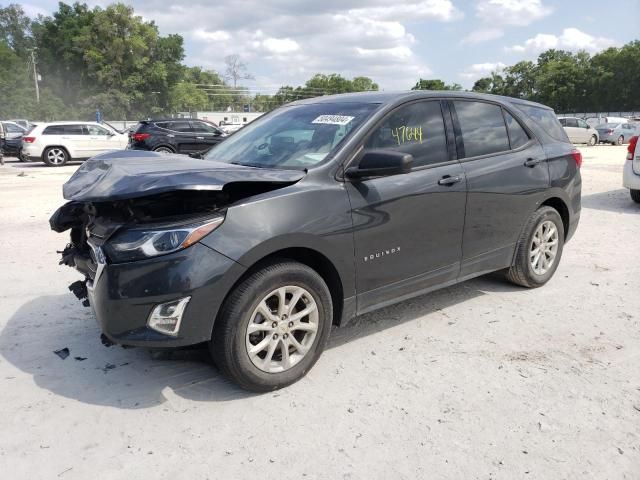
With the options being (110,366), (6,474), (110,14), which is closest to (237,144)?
(110,366)

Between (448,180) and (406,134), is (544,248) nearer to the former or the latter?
(448,180)

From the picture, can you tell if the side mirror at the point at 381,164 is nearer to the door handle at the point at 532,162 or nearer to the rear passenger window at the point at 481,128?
the rear passenger window at the point at 481,128

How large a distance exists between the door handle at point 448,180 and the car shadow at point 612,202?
6.17 meters

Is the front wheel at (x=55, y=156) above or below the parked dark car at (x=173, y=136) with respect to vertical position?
below

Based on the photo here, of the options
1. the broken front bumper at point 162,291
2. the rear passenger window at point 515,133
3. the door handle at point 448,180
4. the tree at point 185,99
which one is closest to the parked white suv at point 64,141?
the rear passenger window at point 515,133

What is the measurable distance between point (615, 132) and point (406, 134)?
3010cm

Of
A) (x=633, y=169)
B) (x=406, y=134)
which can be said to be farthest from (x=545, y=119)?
(x=633, y=169)

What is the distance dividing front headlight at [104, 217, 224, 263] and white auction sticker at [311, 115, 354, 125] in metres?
1.36

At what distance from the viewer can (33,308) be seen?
14.8 ft

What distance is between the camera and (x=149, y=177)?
2.92 metres

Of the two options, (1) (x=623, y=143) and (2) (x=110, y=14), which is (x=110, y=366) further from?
(2) (x=110, y=14)

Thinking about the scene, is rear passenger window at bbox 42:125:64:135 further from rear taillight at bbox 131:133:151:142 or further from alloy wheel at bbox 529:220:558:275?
alloy wheel at bbox 529:220:558:275

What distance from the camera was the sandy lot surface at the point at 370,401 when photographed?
8.39 feet

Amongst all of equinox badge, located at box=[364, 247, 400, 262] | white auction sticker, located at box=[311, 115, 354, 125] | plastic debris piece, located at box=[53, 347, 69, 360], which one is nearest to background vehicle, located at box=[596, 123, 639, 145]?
white auction sticker, located at box=[311, 115, 354, 125]
